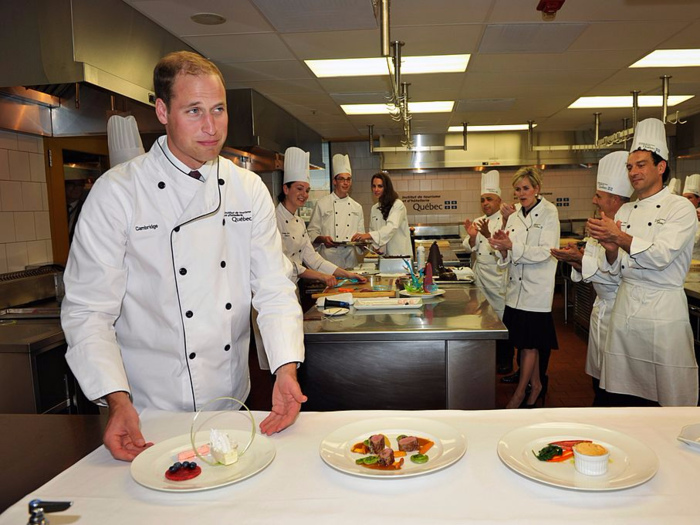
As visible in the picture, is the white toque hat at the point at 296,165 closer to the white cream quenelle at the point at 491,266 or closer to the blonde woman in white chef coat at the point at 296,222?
the blonde woman in white chef coat at the point at 296,222

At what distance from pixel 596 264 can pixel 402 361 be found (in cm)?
159

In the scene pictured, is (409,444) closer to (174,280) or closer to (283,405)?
(283,405)

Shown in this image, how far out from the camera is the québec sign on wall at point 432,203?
A: 386 inches

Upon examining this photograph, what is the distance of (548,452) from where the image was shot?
3.51ft

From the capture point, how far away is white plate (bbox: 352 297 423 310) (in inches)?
110

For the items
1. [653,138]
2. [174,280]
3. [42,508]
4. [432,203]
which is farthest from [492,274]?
[432,203]

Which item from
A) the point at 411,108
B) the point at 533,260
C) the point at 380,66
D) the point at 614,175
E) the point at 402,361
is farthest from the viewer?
the point at 411,108

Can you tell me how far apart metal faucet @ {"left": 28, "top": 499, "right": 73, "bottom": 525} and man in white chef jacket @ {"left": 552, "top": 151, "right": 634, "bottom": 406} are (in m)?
3.11

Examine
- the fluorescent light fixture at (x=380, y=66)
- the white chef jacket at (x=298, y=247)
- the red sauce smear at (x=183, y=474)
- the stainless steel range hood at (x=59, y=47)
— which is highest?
the fluorescent light fixture at (x=380, y=66)

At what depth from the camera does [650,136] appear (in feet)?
9.87

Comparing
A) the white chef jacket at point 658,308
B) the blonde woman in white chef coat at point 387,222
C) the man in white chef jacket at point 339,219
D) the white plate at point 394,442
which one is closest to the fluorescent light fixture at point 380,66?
the man in white chef jacket at point 339,219

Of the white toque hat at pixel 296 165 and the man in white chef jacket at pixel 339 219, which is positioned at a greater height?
the white toque hat at pixel 296 165

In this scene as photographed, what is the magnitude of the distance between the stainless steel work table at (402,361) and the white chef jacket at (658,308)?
92 cm

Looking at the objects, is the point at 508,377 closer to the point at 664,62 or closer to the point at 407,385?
the point at 407,385
